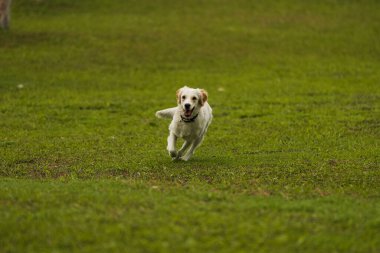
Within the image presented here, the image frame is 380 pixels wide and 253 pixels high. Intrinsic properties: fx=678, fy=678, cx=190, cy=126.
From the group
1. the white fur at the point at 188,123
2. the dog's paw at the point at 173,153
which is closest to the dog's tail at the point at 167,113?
the white fur at the point at 188,123

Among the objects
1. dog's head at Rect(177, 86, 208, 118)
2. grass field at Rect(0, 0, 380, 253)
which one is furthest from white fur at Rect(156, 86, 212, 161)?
grass field at Rect(0, 0, 380, 253)

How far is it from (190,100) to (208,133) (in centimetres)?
660

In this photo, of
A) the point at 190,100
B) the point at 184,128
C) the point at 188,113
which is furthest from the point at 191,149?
the point at 190,100

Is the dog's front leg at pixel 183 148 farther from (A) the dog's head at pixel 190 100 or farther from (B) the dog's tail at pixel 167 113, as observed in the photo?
(A) the dog's head at pixel 190 100

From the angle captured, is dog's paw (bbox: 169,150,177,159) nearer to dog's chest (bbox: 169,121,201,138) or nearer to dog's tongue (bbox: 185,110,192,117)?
dog's chest (bbox: 169,121,201,138)

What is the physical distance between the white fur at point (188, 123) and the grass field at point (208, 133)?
22.3 inches

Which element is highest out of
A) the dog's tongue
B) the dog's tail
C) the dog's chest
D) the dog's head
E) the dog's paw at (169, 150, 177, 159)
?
the dog's head

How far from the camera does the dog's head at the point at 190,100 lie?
13977 mm

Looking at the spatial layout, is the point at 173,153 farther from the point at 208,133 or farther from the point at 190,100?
the point at 208,133

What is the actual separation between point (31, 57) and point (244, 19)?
647 inches

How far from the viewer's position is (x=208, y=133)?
20.5 metres

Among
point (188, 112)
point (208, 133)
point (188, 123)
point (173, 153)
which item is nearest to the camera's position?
point (188, 112)

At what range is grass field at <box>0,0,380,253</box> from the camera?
28.5 ft

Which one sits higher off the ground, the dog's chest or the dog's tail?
the dog's tail
